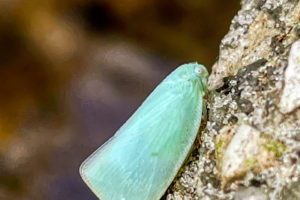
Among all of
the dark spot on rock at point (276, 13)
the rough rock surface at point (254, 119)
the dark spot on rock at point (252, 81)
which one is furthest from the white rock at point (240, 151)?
the dark spot on rock at point (276, 13)

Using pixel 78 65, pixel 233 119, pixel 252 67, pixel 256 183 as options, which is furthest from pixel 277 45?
pixel 78 65

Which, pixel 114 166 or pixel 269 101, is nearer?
pixel 269 101

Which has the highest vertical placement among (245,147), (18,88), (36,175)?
(245,147)

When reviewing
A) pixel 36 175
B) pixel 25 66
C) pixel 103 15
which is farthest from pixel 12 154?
pixel 103 15

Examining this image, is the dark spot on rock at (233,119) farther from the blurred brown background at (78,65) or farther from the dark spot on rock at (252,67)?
the blurred brown background at (78,65)

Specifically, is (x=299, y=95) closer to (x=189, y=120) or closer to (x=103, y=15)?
(x=189, y=120)

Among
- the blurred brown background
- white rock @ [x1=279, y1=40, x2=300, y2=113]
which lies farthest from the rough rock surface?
the blurred brown background
